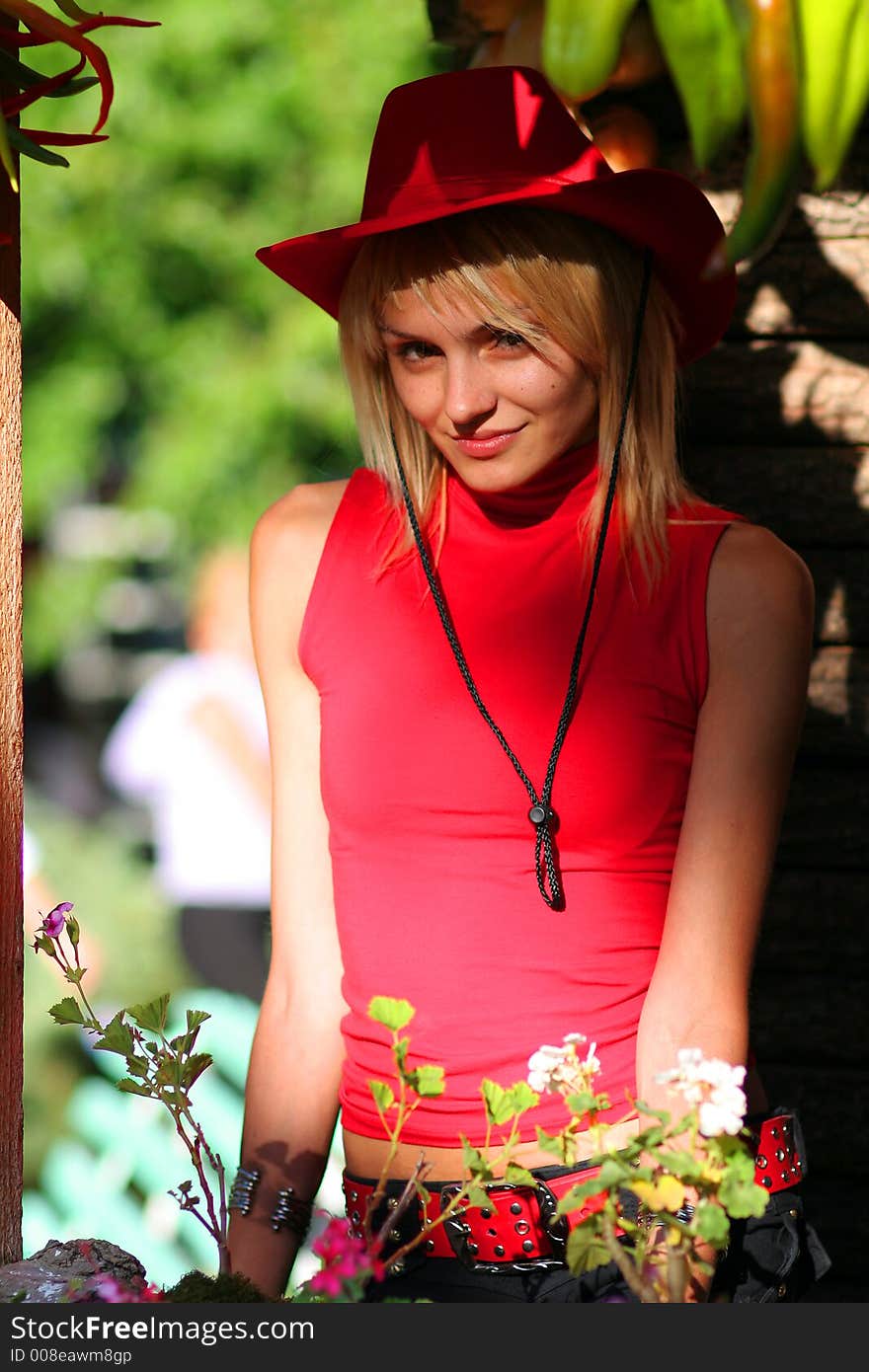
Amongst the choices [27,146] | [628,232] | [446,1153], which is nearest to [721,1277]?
[446,1153]

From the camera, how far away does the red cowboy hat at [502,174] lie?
1.17 meters

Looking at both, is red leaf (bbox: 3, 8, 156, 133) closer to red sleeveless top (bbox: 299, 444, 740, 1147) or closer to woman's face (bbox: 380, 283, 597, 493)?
woman's face (bbox: 380, 283, 597, 493)

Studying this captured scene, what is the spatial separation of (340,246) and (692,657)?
45 centimetres

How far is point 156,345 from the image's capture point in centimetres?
468

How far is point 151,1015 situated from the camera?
89 centimetres

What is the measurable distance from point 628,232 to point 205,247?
11.9 ft

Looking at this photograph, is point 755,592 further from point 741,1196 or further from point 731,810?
point 741,1196

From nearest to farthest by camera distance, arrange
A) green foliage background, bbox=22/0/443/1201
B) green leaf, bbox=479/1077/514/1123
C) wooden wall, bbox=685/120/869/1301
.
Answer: green leaf, bbox=479/1077/514/1123, wooden wall, bbox=685/120/869/1301, green foliage background, bbox=22/0/443/1201

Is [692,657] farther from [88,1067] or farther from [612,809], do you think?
[88,1067]

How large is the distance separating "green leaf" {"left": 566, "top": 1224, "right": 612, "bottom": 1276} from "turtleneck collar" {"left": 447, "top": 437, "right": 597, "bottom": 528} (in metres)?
0.67

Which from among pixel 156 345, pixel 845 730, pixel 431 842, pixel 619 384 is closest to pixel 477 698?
pixel 431 842

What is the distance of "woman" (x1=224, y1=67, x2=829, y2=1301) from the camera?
1177mm

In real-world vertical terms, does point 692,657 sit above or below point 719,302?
below

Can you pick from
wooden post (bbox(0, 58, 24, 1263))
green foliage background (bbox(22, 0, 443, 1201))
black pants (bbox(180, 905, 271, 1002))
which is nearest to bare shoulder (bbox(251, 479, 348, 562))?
wooden post (bbox(0, 58, 24, 1263))
